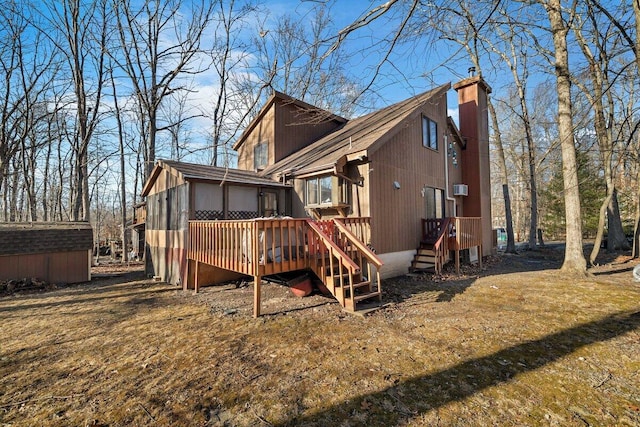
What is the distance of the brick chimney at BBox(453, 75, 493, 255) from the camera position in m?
12.7

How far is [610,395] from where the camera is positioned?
113 inches

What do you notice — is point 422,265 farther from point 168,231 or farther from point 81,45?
point 81,45

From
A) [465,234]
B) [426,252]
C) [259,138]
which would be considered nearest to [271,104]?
[259,138]

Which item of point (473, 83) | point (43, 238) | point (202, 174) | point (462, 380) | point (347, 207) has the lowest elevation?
A: point (462, 380)

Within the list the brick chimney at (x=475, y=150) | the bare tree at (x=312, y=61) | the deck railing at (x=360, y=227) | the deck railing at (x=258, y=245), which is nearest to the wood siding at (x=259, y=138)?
the bare tree at (x=312, y=61)

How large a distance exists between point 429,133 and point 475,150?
3.46m

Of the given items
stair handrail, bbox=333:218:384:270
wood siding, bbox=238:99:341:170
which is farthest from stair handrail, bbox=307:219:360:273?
wood siding, bbox=238:99:341:170

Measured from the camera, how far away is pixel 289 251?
19.1 feet

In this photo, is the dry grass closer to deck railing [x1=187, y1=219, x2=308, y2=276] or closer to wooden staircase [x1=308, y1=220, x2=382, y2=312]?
wooden staircase [x1=308, y1=220, x2=382, y2=312]

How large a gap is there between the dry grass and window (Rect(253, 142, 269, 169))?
8581mm

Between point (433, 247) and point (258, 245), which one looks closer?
point (258, 245)

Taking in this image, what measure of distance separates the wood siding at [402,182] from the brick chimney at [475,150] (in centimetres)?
256

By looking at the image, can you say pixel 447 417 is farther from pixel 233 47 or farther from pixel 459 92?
pixel 459 92

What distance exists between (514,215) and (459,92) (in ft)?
92.0
